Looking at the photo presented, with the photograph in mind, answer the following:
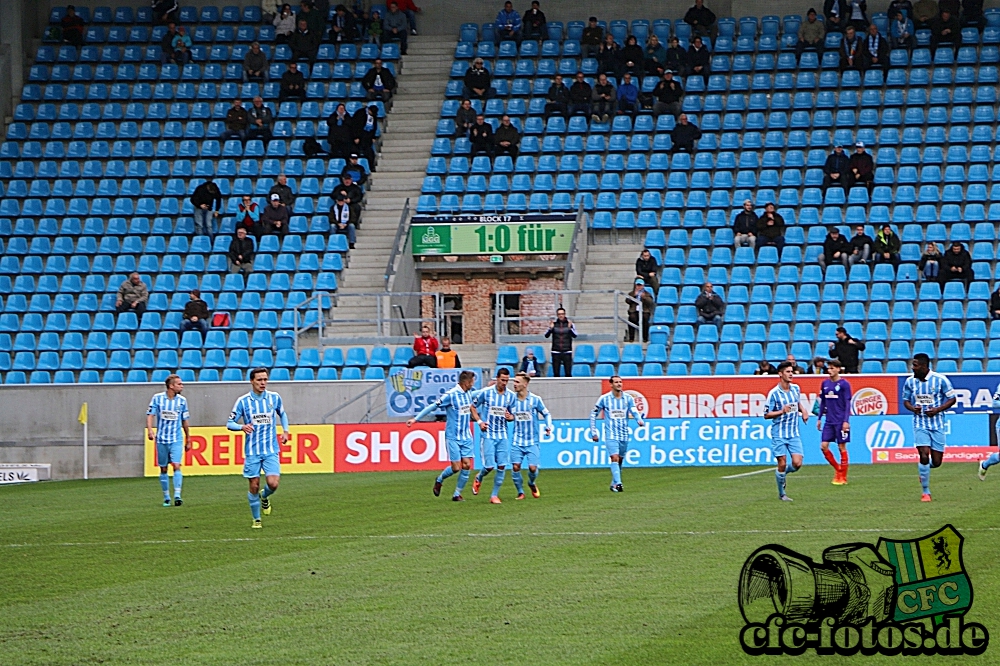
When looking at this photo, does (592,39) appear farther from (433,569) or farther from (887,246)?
(433,569)

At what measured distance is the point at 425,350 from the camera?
30.6 metres

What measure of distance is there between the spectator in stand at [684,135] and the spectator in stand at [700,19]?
3823mm

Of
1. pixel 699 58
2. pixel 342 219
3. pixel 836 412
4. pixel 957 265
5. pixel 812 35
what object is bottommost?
pixel 836 412

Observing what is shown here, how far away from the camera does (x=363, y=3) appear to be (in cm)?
4441

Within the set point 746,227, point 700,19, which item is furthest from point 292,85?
point 746,227

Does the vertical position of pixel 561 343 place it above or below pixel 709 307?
below

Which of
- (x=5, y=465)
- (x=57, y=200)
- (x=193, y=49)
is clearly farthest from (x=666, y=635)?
(x=193, y=49)

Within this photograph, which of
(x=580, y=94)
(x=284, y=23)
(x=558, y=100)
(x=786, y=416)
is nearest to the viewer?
(x=786, y=416)

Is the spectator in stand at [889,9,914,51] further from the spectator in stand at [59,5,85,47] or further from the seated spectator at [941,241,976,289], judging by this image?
the spectator in stand at [59,5,85,47]

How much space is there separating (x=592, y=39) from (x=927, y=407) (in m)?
23.3

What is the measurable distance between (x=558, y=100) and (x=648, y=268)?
743 cm

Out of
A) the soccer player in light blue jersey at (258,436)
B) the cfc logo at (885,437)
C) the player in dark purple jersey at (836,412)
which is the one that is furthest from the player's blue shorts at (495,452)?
the cfc logo at (885,437)

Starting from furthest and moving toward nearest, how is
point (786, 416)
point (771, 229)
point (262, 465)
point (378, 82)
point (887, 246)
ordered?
point (378, 82) → point (771, 229) → point (887, 246) → point (786, 416) → point (262, 465)

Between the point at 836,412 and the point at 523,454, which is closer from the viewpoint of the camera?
the point at 523,454
